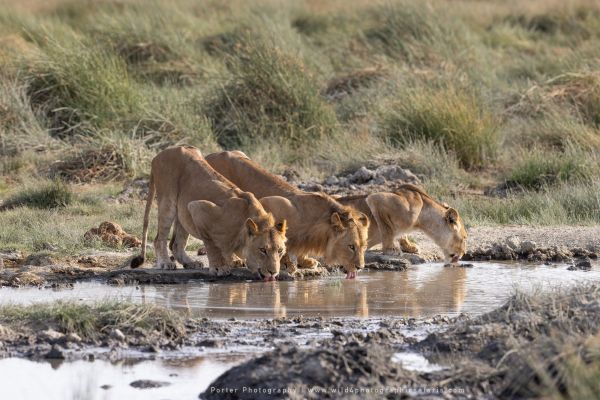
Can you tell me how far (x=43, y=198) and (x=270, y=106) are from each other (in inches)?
195

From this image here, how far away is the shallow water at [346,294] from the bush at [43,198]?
14.4ft

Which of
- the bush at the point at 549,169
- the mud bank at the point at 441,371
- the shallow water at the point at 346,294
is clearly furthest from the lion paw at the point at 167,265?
the bush at the point at 549,169

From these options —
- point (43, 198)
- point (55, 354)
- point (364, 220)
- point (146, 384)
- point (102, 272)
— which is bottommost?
point (146, 384)

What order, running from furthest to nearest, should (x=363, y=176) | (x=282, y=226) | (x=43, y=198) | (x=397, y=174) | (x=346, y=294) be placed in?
1. (x=397, y=174)
2. (x=363, y=176)
3. (x=43, y=198)
4. (x=282, y=226)
5. (x=346, y=294)

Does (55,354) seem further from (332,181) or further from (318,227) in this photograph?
(332,181)

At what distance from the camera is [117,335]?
26.6 ft

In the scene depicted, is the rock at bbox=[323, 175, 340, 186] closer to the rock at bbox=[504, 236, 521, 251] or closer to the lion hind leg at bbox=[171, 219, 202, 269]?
the rock at bbox=[504, 236, 521, 251]

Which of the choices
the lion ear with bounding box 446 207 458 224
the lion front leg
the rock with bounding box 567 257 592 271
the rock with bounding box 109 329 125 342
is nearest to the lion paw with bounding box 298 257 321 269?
the lion front leg

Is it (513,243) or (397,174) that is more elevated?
(397,174)

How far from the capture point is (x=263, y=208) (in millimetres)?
A: 11156

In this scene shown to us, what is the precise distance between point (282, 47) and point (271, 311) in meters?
11.5

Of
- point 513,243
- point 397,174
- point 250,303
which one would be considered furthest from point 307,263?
point 397,174

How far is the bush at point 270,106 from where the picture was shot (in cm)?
1850

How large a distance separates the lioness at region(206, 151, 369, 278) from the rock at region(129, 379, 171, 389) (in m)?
4.07
